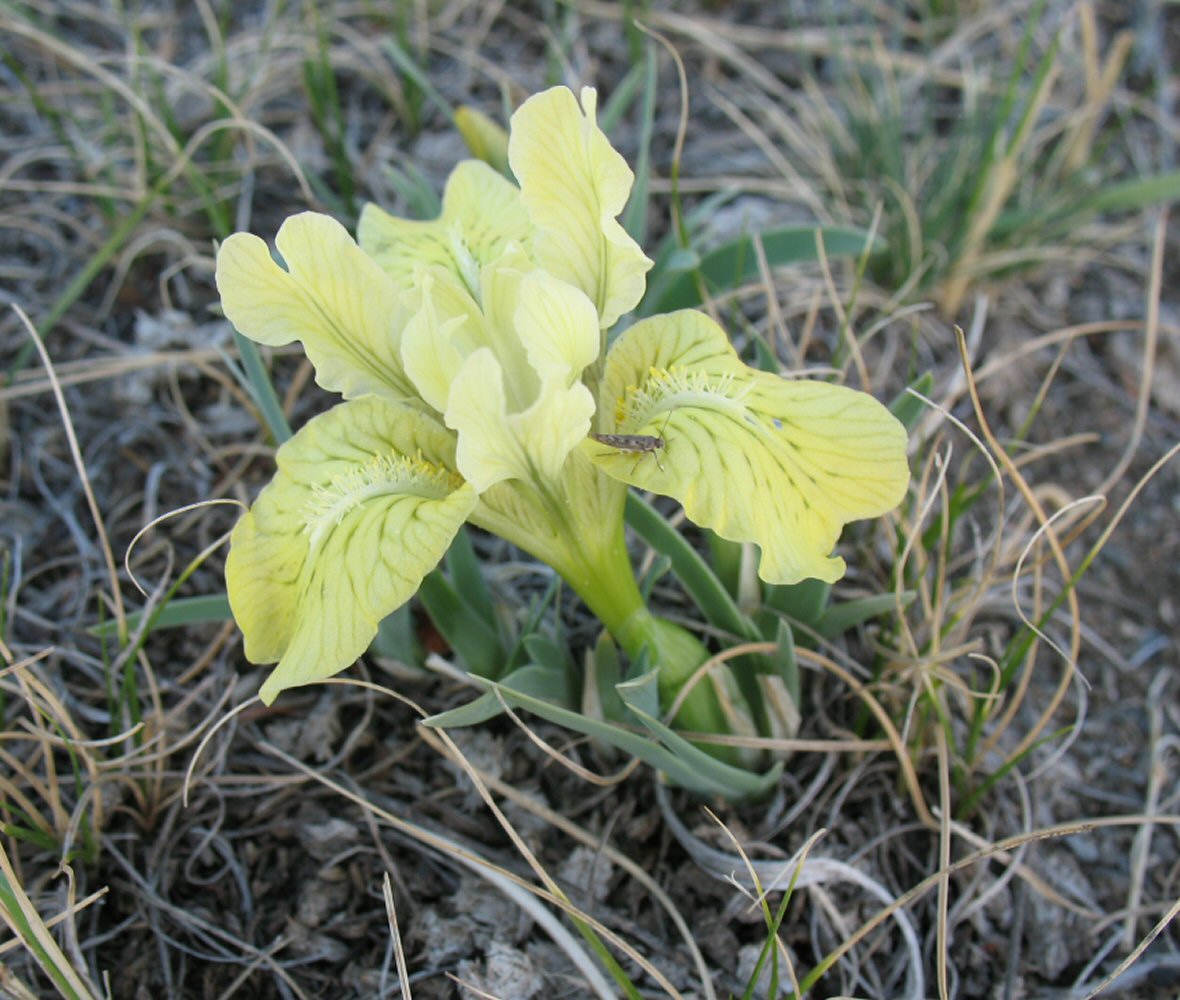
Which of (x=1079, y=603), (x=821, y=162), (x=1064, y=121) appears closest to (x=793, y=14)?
(x=821, y=162)

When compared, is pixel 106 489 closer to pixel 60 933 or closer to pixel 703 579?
pixel 60 933

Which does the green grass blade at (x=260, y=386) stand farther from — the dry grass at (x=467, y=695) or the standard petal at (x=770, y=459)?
the standard petal at (x=770, y=459)

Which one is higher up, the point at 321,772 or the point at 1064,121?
the point at 1064,121

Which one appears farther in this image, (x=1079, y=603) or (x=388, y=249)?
(x=1079, y=603)

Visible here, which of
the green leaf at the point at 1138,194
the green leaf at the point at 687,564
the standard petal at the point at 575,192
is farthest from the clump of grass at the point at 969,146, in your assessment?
the standard petal at the point at 575,192

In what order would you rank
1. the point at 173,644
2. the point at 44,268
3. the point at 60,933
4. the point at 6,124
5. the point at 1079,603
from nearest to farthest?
1. the point at 60,933
2. the point at 173,644
3. the point at 1079,603
4. the point at 44,268
5. the point at 6,124

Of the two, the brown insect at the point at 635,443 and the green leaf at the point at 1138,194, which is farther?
the green leaf at the point at 1138,194

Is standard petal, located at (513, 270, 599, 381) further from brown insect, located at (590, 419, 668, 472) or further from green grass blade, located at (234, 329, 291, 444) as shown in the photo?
green grass blade, located at (234, 329, 291, 444)

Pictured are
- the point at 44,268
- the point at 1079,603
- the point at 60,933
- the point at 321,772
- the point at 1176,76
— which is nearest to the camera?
the point at 60,933
